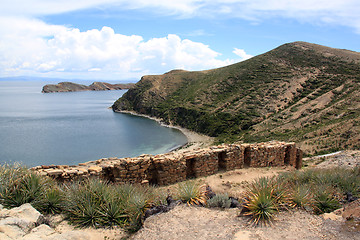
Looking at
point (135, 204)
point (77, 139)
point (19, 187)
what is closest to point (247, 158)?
point (135, 204)

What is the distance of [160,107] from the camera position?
7288 cm

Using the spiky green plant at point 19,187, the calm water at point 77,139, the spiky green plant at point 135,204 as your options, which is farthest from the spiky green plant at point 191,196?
the calm water at point 77,139

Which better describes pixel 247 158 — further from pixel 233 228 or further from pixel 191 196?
pixel 233 228

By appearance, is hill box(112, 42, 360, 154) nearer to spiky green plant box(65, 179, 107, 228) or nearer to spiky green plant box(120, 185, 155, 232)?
spiky green plant box(120, 185, 155, 232)

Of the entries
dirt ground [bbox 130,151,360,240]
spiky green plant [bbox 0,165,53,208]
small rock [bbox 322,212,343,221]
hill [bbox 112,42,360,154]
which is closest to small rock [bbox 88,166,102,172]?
spiky green plant [bbox 0,165,53,208]

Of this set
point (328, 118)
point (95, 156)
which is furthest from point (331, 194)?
point (95, 156)

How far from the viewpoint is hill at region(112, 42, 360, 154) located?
31.0m

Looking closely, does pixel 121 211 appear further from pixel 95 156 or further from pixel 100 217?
pixel 95 156

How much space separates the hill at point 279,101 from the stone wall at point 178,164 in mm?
11401

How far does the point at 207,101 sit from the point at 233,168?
48822 millimetres

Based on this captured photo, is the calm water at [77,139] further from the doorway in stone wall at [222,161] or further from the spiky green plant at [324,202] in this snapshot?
the spiky green plant at [324,202]

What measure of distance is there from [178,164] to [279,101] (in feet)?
145

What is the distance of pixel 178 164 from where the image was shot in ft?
38.3

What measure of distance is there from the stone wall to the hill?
11401mm
